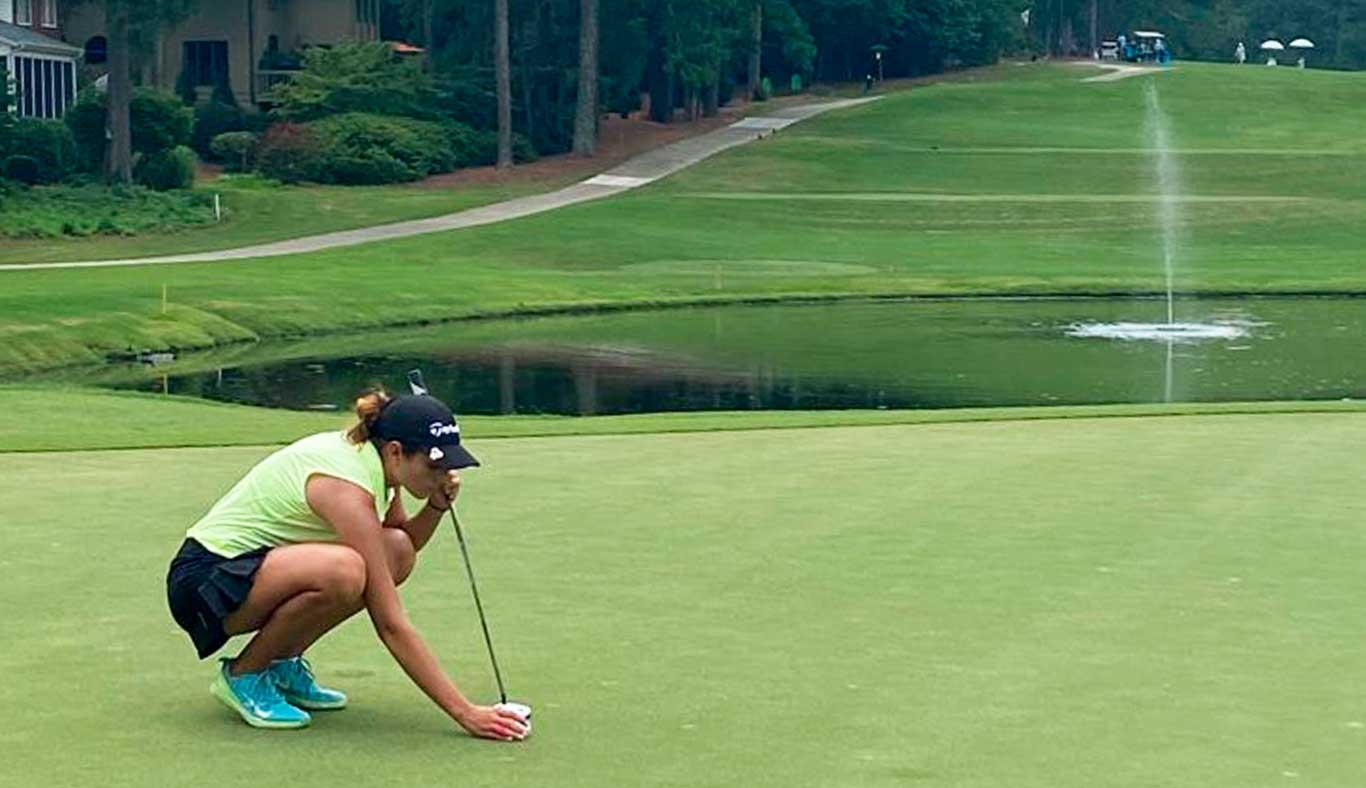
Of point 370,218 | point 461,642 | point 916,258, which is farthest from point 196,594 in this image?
point 370,218

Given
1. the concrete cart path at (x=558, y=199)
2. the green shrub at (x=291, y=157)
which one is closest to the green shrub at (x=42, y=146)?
the green shrub at (x=291, y=157)

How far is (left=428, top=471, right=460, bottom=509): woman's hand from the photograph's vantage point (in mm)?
7504

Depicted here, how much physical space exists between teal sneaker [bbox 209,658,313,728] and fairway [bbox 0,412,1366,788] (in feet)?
0.20

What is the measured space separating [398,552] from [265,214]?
49.6 m

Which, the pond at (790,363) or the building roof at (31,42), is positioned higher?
the building roof at (31,42)

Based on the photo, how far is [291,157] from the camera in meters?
64.8

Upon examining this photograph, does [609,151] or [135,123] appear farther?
[609,151]

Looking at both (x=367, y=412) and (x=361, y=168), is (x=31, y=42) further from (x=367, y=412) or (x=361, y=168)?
(x=367, y=412)

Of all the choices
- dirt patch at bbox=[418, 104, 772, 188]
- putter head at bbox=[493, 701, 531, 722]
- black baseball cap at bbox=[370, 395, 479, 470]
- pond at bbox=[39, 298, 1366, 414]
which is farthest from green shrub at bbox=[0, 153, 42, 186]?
black baseball cap at bbox=[370, 395, 479, 470]

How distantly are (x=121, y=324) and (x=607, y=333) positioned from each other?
7.38 meters

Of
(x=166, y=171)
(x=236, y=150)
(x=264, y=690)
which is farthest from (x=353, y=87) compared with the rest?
(x=264, y=690)

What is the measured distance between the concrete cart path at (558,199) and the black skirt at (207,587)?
37242mm

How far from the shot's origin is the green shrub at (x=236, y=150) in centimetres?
6694

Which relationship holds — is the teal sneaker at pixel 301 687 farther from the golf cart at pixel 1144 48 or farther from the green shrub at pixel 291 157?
the golf cart at pixel 1144 48
